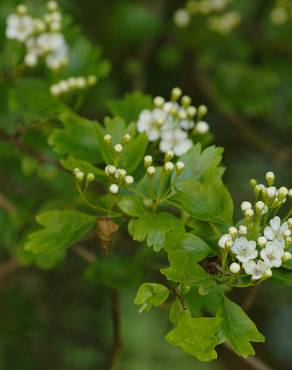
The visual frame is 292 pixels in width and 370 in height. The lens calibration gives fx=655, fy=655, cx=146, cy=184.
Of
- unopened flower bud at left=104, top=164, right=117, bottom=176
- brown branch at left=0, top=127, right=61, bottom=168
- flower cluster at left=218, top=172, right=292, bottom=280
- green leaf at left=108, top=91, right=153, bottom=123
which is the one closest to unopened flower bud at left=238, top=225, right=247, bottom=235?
flower cluster at left=218, top=172, right=292, bottom=280

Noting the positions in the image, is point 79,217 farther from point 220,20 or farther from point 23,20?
point 220,20

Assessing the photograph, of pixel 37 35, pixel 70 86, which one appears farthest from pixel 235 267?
pixel 37 35

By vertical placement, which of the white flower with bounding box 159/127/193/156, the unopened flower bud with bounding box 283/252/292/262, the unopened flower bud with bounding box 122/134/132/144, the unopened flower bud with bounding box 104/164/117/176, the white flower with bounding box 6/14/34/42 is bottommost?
the unopened flower bud with bounding box 283/252/292/262

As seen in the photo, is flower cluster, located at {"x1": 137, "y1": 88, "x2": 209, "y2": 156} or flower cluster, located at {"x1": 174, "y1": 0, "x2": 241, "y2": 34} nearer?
flower cluster, located at {"x1": 137, "y1": 88, "x2": 209, "y2": 156}

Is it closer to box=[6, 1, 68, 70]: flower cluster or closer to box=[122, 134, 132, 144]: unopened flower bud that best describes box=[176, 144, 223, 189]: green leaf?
box=[122, 134, 132, 144]: unopened flower bud

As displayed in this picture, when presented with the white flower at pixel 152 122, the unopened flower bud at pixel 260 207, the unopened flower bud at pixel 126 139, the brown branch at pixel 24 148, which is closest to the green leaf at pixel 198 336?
the unopened flower bud at pixel 260 207

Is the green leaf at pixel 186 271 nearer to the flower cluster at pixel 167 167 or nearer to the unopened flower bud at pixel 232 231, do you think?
the unopened flower bud at pixel 232 231
